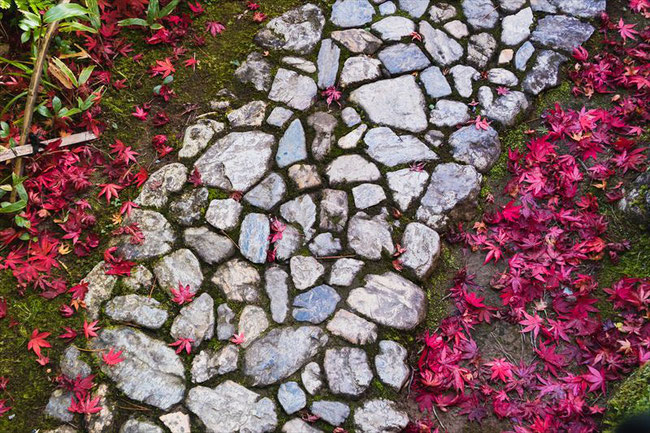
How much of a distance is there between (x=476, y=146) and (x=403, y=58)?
815 mm

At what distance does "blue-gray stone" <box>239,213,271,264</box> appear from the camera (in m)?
2.89

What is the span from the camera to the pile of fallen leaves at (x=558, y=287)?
2623 mm

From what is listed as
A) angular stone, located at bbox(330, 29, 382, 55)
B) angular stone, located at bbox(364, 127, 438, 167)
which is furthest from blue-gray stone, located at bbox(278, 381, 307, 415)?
angular stone, located at bbox(330, 29, 382, 55)

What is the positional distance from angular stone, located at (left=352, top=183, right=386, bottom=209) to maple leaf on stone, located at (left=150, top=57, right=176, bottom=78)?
1.49m

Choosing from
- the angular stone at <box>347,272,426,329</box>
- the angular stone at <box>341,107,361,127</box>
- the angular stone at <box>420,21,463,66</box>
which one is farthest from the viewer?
the angular stone at <box>420,21,463,66</box>

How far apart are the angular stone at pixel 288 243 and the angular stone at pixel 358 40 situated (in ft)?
4.65

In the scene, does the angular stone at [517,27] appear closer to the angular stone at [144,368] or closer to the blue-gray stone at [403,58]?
the blue-gray stone at [403,58]

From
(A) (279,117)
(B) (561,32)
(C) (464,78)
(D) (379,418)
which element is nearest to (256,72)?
(A) (279,117)

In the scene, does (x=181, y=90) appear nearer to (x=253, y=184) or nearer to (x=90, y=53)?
(x=90, y=53)

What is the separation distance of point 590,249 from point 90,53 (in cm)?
342

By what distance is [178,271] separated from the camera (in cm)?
281

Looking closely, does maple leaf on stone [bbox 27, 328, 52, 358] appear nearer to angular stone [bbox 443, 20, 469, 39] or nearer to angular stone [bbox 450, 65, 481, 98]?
angular stone [bbox 450, 65, 481, 98]

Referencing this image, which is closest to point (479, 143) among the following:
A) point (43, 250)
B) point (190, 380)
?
point (190, 380)

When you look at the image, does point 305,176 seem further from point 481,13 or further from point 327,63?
point 481,13
